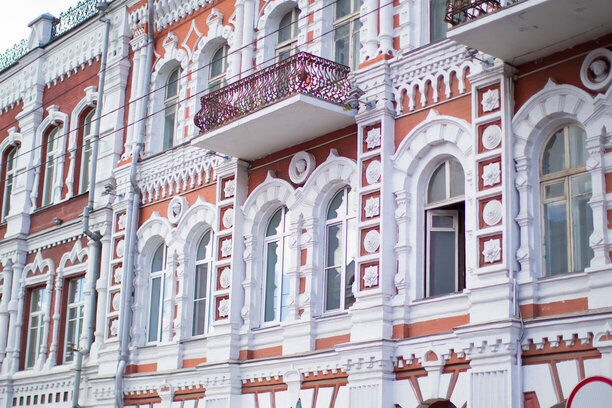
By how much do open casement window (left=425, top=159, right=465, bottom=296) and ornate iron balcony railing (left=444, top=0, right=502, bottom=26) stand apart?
2.13 metres

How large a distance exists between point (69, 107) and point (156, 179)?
186 inches

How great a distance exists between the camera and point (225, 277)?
59.6 ft

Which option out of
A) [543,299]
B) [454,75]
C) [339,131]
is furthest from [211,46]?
[543,299]

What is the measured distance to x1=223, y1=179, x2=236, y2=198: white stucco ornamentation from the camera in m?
18.4

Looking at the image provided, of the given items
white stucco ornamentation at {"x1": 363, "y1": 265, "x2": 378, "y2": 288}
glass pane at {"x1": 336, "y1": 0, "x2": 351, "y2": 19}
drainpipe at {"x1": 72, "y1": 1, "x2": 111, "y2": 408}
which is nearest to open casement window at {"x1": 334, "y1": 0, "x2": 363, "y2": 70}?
glass pane at {"x1": 336, "y1": 0, "x2": 351, "y2": 19}

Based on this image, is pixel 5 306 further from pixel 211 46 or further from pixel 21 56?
pixel 211 46

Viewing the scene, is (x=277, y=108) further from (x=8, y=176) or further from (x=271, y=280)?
(x=8, y=176)

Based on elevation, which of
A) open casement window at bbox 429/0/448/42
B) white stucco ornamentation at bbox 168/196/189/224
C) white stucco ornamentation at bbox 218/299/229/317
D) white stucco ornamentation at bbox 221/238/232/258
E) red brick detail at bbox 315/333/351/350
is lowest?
red brick detail at bbox 315/333/351/350

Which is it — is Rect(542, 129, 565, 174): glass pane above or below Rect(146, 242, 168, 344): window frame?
above

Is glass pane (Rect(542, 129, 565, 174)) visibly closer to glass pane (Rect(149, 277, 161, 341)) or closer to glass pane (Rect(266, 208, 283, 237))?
glass pane (Rect(266, 208, 283, 237))

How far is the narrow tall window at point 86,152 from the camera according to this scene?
23188mm

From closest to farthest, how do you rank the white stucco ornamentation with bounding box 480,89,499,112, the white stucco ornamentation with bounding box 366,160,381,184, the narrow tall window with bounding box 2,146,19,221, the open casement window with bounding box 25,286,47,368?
the white stucco ornamentation with bounding box 480,89,499,112 < the white stucco ornamentation with bounding box 366,160,381,184 < the open casement window with bounding box 25,286,47,368 < the narrow tall window with bounding box 2,146,19,221

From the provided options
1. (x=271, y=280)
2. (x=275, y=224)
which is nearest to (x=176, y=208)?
(x=275, y=224)

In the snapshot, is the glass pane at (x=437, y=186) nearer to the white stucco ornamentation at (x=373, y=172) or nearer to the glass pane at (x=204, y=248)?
the white stucco ornamentation at (x=373, y=172)
